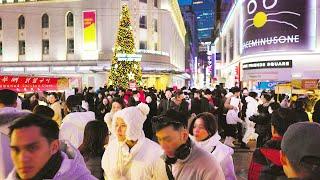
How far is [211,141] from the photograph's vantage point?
4.88 m

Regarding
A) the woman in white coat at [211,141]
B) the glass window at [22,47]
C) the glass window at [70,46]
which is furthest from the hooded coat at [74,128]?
the glass window at [22,47]

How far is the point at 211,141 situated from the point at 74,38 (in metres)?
44.4

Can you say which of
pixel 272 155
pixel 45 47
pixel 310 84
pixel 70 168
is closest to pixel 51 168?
pixel 70 168

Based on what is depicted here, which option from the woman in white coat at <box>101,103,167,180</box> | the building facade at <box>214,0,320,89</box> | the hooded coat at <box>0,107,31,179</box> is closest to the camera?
the hooded coat at <box>0,107,31,179</box>

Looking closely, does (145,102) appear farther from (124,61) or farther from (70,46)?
(70,46)

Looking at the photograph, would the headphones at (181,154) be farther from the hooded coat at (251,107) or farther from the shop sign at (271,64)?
the shop sign at (271,64)

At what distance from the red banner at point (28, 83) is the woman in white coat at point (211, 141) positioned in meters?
8.79

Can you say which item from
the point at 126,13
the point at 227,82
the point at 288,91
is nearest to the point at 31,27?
the point at 126,13

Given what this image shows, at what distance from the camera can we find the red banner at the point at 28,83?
41.3 ft

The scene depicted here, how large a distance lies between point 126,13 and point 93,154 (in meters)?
32.0

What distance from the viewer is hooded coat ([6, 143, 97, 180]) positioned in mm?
2623

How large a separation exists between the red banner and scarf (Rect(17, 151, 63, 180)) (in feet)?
34.1

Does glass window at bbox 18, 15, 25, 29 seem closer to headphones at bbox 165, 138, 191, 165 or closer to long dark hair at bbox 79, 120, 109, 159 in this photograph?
long dark hair at bbox 79, 120, 109, 159

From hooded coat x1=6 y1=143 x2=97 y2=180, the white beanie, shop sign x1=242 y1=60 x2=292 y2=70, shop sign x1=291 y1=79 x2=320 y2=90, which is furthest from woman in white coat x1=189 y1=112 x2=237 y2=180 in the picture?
shop sign x1=242 y1=60 x2=292 y2=70
